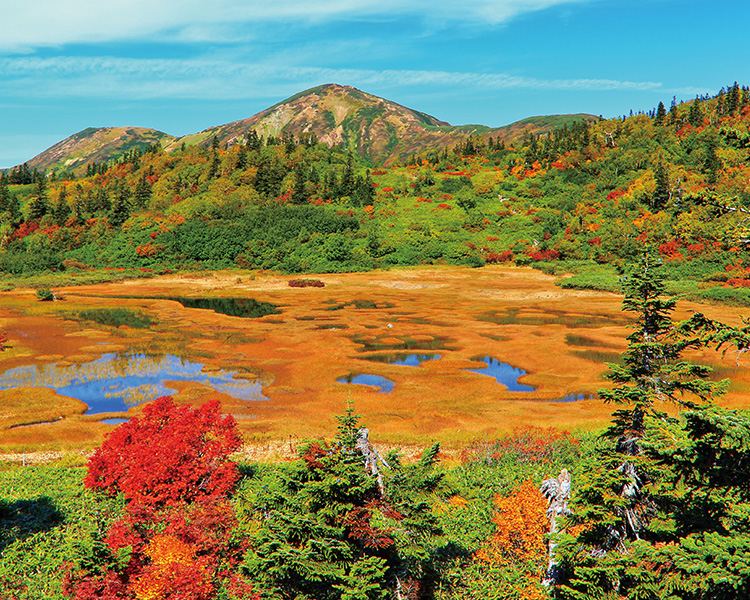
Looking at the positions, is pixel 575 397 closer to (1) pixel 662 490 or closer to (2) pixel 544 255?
(1) pixel 662 490

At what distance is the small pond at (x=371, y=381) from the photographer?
109 ft

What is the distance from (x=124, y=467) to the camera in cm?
1641

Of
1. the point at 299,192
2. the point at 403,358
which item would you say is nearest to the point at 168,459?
the point at 403,358

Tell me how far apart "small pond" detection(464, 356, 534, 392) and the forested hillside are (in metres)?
42.0

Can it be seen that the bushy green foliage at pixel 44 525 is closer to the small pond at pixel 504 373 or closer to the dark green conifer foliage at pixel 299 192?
the small pond at pixel 504 373

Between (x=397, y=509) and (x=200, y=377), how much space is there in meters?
27.6

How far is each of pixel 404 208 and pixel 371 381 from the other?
9272 centimetres

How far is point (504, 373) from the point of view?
36.6 m

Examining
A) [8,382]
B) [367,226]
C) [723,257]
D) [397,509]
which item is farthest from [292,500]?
[367,226]

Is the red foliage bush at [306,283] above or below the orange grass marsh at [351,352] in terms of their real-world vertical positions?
above

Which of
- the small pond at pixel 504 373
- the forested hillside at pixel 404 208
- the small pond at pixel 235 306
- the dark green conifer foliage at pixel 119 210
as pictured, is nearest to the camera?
the small pond at pixel 504 373

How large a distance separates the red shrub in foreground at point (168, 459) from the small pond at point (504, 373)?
21.3 m

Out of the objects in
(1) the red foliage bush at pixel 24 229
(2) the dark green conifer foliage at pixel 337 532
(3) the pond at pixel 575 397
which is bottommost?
(3) the pond at pixel 575 397

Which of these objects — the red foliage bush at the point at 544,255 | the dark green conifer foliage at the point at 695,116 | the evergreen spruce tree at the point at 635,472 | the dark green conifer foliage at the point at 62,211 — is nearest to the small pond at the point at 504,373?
the evergreen spruce tree at the point at 635,472
